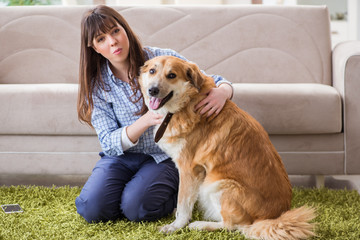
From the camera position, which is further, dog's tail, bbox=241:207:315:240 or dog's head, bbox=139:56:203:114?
dog's head, bbox=139:56:203:114

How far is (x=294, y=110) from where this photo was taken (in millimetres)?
2398

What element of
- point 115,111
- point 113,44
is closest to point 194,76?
point 113,44

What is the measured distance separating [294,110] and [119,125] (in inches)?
40.1

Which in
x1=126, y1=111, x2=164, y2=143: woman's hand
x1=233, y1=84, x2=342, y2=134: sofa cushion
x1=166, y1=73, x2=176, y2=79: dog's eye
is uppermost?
x1=166, y1=73, x2=176, y2=79: dog's eye

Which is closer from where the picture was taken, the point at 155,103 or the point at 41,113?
the point at 155,103

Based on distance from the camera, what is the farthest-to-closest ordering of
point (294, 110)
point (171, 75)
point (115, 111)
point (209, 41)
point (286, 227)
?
point (209, 41), point (294, 110), point (115, 111), point (171, 75), point (286, 227)

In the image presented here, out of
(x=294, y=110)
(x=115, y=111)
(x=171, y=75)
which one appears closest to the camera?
(x=171, y=75)

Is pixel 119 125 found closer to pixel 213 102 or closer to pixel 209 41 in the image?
pixel 213 102

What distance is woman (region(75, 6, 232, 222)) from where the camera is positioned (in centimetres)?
189

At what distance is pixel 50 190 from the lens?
7.89ft

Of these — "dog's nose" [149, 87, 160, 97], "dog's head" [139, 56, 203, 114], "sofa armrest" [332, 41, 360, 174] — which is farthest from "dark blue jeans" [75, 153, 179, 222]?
"sofa armrest" [332, 41, 360, 174]

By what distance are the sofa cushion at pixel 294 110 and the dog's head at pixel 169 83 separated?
717 mm

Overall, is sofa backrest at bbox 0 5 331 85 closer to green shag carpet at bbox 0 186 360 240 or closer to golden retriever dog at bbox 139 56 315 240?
green shag carpet at bbox 0 186 360 240

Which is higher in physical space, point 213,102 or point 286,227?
point 213,102
